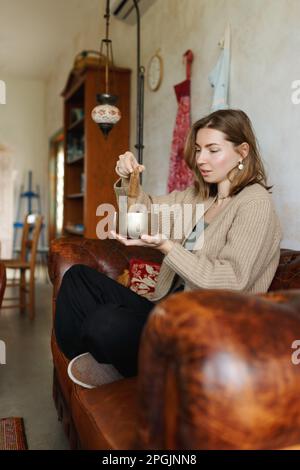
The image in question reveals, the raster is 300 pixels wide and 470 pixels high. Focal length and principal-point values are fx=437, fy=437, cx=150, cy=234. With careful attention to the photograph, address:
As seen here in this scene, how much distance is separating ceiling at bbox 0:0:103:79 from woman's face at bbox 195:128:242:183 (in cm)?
369

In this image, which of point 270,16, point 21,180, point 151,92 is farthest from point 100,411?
point 21,180

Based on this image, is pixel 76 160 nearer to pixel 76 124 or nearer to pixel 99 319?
pixel 76 124

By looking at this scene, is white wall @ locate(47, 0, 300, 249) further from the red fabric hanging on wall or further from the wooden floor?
the wooden floor

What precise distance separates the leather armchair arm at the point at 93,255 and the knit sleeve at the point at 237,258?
0.76 metres

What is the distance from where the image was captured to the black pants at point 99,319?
3.60 ft

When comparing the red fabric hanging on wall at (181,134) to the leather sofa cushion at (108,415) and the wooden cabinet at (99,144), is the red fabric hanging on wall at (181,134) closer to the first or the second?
the wooden cabinet at (99,144)

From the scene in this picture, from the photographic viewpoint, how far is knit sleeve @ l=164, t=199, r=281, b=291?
4.13ft

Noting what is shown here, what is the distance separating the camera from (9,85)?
25.3 ft

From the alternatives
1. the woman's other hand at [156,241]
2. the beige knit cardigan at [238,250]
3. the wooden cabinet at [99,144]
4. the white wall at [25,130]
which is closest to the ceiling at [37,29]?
the white wall at [25,130]

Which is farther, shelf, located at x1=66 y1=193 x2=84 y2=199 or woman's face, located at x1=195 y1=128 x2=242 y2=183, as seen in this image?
shelf, located at x1=66 y1=193 x2=84 y2=199

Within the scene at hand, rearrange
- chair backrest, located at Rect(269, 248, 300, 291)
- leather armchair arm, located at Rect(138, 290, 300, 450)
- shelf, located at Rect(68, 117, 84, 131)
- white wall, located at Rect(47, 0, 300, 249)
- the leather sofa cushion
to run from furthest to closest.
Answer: shelf, located at Rect(68, 117, 84, 131)
white wall, located at Rect(47, 0, 300, 249)
chair backrest, located at Rect(269, 248, 300, 291)
the leather sofa cushion
leather armchair arm, located at Rect(138, 290, 300, 450)

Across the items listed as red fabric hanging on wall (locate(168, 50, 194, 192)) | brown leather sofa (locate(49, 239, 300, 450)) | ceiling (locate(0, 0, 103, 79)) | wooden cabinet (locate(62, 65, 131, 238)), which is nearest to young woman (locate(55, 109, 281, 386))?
brown leather sofa (locate(49, 239, 300, 450))

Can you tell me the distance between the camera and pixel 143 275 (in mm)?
1963
